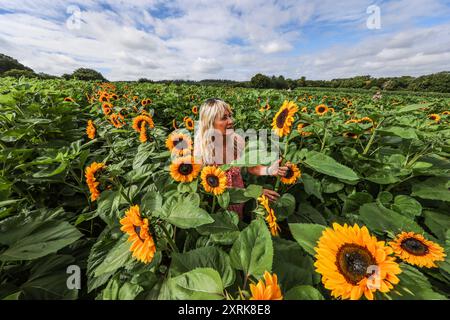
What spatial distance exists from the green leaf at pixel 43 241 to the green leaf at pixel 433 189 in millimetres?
2352

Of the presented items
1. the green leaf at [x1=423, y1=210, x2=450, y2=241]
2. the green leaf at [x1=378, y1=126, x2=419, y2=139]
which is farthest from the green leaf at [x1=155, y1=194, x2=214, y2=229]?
the green leaf at [x1=378, y1=126, x2=419, y2=139]

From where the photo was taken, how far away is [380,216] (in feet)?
4.73

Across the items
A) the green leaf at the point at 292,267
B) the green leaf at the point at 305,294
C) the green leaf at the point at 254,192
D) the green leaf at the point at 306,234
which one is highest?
the green leaf at the point at 254,192

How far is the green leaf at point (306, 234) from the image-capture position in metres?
1.08

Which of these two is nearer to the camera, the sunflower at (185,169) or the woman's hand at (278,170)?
the sunflower at (185,169)

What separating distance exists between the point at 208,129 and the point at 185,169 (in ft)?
3.88

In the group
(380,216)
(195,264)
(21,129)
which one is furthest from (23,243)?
(380,216)

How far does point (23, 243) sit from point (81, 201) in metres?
1.29

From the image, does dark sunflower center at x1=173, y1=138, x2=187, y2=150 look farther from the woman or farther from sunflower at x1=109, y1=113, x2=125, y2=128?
sunflower at x1=109, y1=113, x2=125, y2=128

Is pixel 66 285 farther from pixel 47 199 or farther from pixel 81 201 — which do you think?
pixel 47 199

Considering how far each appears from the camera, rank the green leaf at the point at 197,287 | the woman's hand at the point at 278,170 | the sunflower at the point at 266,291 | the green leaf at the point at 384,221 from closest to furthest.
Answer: the sunflower at the point at 266,291
the green leaf at the point at 197,287
the green leaf at the point at 384,221
the woman's hand at the point at 278,170

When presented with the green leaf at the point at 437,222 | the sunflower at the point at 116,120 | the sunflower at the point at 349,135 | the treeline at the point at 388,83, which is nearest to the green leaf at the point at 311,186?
the green leaf at the point at 437,222

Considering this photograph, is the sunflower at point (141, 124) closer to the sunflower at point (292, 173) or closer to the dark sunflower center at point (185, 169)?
the dark sunflower center at point (185, 169)
